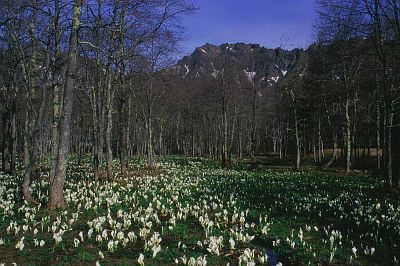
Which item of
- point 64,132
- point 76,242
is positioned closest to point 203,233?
point 76,242

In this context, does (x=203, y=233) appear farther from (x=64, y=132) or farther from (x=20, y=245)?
(x=64, y=132)

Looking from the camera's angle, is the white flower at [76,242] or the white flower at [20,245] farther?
the white flower at [76,242]

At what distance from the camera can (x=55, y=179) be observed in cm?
1369

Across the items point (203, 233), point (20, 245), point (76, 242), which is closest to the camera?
point (20, 245)

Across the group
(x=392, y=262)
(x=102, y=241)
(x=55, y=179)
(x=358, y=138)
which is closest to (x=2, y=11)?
(x=55, y=179)

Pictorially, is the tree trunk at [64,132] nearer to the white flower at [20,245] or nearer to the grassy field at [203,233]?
the grassy field at [203,233]

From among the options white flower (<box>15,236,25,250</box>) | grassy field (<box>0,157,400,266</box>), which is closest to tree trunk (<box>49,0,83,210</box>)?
grassy field (<box>0,157,400,266</box>)

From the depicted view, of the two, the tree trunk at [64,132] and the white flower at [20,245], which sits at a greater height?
the tree trunk at [64,132]

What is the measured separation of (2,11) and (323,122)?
155ft

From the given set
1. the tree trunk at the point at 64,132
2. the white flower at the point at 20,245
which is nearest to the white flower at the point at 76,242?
the white flower at the point at 20,245

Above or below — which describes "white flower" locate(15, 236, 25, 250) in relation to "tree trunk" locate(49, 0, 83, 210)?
below

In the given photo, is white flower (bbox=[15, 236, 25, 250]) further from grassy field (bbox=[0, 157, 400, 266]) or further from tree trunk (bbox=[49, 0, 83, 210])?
tree trunk (bbox=[49, 0, 83, 210])

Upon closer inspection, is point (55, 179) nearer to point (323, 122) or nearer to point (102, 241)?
point (102, 241)

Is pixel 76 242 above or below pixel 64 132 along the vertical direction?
below
